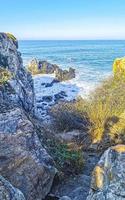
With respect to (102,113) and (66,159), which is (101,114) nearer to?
(102,113)

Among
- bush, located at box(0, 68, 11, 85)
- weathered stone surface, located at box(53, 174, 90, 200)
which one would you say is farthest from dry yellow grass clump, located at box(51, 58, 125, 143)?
weathered stone surface, located at box(53, 174, 90, 200)

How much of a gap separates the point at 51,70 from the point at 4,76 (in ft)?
77.8

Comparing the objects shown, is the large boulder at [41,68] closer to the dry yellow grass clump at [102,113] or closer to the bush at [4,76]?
the dry yellow grass clump at [102,113]

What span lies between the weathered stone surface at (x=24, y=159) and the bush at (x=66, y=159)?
31.0 inches

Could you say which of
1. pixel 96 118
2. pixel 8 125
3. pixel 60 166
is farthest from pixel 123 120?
pixel 8 125

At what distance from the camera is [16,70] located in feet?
57.9

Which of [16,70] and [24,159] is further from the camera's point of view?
[16,70]

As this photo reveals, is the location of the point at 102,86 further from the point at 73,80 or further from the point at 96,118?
the point at 73,80

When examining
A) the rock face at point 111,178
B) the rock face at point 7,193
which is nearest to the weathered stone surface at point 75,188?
the rock face at point 111,178

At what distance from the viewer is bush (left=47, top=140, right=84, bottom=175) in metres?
10.5

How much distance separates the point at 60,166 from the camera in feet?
34.2

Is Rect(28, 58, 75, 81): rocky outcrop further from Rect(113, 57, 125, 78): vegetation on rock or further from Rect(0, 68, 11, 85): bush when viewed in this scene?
Rect(0, 68, 11, 85): bush

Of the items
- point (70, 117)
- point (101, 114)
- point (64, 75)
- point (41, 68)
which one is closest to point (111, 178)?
point (101, 114)

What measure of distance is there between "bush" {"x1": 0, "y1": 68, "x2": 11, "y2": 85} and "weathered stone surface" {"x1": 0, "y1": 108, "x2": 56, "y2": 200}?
193 inches
